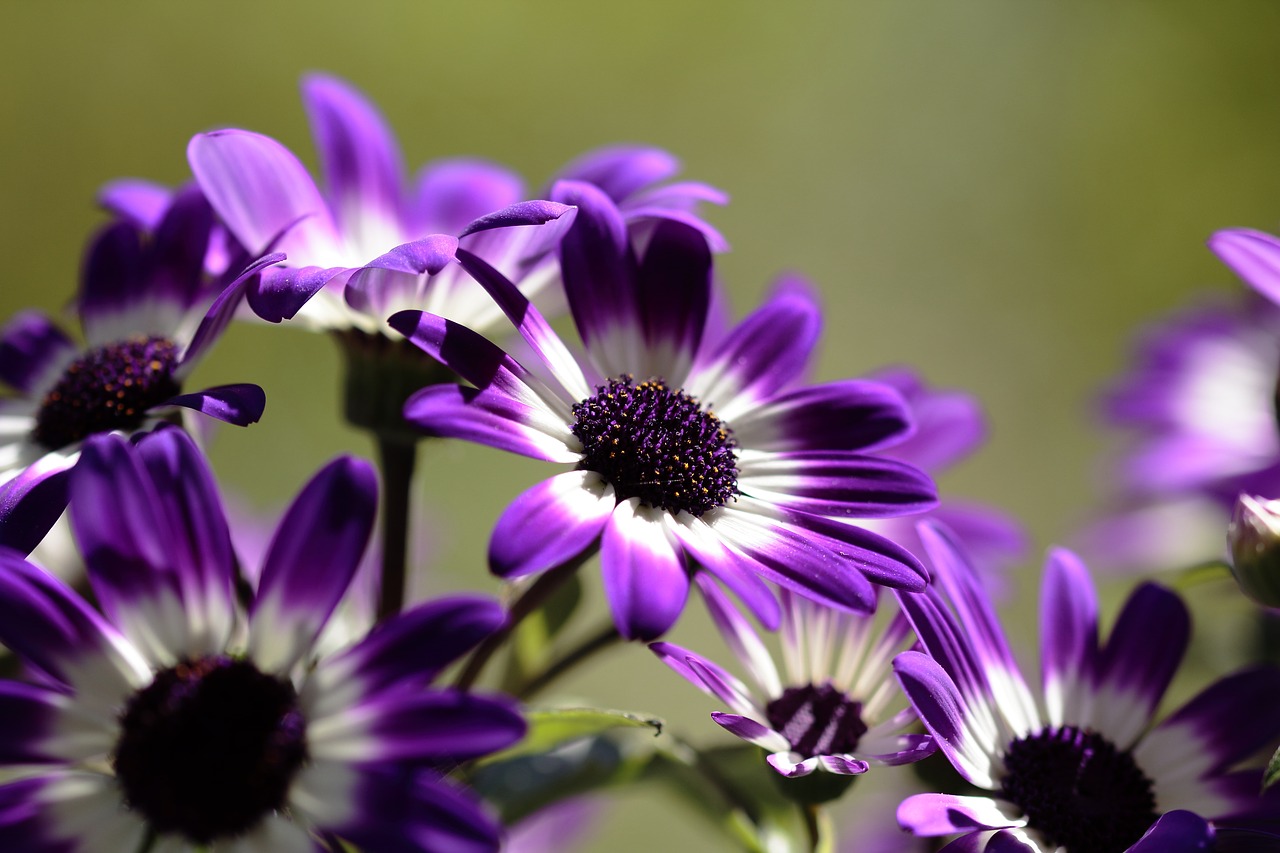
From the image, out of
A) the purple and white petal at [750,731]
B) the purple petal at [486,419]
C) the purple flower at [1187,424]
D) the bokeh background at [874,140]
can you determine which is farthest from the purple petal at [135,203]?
the bokeh background at [874,140]

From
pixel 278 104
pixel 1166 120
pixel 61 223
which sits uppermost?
pixel 1166 120

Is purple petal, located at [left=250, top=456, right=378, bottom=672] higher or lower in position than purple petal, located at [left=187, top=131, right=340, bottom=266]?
lower

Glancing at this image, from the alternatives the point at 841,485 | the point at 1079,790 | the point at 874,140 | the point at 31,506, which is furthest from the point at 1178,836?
the point at 874,140

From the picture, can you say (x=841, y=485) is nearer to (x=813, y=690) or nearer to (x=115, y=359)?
(x=813, y=690)

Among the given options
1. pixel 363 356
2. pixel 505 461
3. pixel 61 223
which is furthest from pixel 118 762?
pixel 61 223

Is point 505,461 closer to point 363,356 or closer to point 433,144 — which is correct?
point 433,144

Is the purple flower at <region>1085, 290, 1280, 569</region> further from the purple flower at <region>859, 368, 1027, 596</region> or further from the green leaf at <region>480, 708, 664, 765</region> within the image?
the green leaf at <region>480, 708, 664, 765</region>

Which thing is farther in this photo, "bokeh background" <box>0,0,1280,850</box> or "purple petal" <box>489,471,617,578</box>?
"bokeh background" <box>0,0,1280,850</box>

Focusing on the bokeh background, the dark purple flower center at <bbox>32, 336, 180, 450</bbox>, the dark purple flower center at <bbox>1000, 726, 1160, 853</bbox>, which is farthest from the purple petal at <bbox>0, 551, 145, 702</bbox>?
the bokeh background
